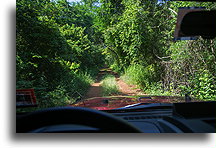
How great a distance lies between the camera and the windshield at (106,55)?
67.6 inches

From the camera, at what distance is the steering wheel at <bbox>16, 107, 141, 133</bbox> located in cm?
83

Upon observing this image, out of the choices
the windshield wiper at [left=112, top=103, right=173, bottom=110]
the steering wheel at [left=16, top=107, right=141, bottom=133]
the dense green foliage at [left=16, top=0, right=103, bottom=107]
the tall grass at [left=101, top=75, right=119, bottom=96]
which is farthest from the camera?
the tall grass at [left=101, top=75, right=119, bottom=96]

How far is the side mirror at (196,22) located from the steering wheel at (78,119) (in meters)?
1.16

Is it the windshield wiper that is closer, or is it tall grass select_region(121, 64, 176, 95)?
the windshield wiper

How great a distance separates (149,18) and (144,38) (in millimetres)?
423

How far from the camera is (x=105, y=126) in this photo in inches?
35.7

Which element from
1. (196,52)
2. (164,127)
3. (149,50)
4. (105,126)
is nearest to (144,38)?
(149,50)

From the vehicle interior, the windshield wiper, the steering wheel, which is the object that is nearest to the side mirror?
the vehicle interior

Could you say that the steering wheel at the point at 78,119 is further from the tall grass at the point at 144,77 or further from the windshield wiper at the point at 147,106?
the tall grass at the point at 144,77

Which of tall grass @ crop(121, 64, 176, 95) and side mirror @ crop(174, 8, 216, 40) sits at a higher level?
side mirror @ crop(174, 8, 216, 40)

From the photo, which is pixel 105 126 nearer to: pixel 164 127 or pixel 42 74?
pixel 164 127

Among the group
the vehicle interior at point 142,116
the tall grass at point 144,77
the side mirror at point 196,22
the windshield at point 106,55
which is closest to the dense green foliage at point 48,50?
the windshield at point 106,55

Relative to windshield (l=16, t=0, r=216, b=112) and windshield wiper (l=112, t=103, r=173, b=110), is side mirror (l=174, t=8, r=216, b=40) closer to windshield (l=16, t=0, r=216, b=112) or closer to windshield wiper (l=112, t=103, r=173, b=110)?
windshield (l=16, t=0, r=216, b=112)

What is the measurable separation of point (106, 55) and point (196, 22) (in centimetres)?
237
